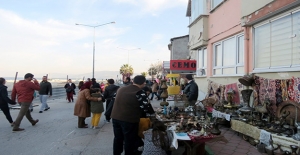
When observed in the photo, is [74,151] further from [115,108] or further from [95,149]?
[115,108]

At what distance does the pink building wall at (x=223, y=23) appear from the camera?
785 cm

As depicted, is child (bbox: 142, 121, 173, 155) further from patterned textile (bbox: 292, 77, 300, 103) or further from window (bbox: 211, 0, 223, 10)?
window (bbox: 211, 0, 223, 10)

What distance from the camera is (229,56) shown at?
859 cm

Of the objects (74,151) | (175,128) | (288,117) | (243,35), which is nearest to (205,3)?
(243,35)

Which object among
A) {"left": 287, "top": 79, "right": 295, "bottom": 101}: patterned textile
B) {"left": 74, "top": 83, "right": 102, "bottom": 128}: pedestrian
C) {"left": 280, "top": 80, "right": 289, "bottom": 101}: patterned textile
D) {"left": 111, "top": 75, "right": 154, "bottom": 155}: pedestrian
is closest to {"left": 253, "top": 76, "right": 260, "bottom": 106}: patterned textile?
{"left": 280, "top": 80, "right": 289, "bottom": 101}: patterned textile

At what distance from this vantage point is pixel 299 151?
3889mm

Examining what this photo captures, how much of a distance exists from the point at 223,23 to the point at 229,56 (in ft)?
4.39

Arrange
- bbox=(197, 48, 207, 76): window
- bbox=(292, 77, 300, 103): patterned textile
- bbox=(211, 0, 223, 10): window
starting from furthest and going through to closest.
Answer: bbox=(197, 48, 207, 76): window < bbox=(211, 0, 223, 10): window < bbox=(292, 77, 300, 103): patterned textile

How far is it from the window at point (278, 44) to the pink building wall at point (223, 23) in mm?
1051

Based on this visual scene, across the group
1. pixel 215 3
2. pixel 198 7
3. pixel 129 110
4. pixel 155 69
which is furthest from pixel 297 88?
pixel 155 69

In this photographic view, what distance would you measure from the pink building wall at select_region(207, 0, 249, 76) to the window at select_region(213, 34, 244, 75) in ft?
0.71

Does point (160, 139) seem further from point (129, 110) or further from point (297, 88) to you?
point (297, 88)

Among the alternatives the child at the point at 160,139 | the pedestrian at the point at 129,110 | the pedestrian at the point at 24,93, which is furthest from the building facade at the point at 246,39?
the pedestrian at the point at 24,93

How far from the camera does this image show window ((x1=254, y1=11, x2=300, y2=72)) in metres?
5.27
